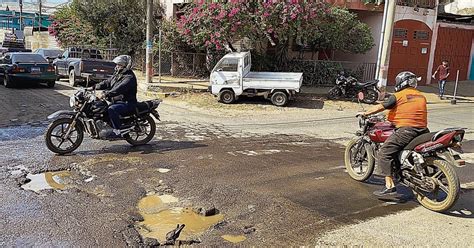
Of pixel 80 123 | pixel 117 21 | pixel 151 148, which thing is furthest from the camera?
pixel 117 21

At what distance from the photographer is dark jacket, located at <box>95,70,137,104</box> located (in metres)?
8.03

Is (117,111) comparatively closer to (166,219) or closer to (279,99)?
(166,219)

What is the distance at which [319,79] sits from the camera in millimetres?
19906

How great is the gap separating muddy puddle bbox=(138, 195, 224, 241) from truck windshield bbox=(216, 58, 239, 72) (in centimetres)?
1017

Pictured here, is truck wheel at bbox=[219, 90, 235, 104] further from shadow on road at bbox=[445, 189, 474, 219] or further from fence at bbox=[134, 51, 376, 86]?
shadow on road at bbox=[445, 189, 474, 219]

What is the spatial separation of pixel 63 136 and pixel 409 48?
62.8ft

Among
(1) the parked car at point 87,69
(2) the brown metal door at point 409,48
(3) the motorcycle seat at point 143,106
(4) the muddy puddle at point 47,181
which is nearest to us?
(4) the muddy puddle at point 47,181

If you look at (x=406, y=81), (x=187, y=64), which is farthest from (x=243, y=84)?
(x=406, y=81)

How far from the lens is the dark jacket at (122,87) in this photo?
26.3ft

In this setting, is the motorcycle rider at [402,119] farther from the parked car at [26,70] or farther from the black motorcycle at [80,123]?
the parked car at [26,70]

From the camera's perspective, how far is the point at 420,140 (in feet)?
19.2

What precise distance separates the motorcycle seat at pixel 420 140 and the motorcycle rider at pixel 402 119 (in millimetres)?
50

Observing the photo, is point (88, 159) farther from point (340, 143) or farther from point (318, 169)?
point (340, 143)

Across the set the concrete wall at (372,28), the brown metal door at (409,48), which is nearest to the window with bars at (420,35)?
the brown metal door at (409,48)
